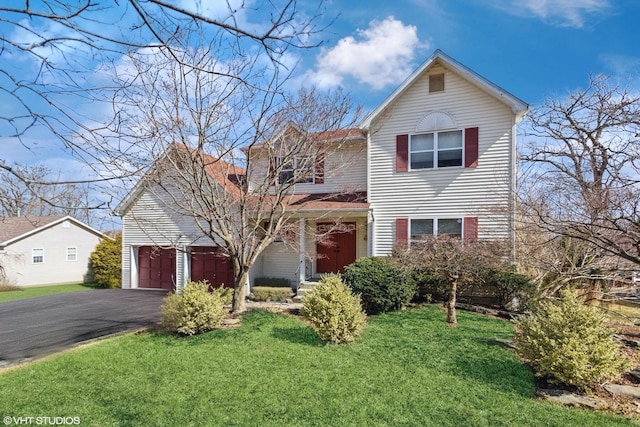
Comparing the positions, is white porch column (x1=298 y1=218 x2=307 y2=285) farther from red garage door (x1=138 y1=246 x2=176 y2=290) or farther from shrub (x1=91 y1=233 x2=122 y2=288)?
shrub (x1=91 y1=233 x2=122 y2=288)

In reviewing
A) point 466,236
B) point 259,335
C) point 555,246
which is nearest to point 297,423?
point 259,335

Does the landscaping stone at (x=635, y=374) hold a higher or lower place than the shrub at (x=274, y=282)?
higher

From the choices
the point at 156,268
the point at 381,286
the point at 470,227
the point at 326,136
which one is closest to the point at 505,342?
the point at 381,286

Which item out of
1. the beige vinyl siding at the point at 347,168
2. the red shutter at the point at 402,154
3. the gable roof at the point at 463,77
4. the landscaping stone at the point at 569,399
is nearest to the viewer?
the landscaping stone at the point at 569,399

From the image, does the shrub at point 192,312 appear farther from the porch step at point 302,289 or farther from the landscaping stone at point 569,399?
the landscaping stone at point 569,399

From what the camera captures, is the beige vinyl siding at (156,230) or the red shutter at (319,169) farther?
the beige vinyl siding at (156,230)

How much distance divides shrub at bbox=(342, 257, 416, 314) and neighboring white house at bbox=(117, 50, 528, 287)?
238cm

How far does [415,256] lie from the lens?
36.3ft

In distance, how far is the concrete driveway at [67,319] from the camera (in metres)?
8.62

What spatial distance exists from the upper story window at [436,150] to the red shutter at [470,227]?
1.99 metres

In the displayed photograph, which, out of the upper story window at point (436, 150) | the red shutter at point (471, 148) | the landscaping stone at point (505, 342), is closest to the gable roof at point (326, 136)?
the upper story window at point (436, 150)

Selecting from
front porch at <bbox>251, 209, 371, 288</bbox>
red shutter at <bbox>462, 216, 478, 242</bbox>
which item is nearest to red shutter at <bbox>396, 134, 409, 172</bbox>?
front porch at <bbox>251, 209, 371, 288</bbox>

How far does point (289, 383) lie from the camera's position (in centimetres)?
575

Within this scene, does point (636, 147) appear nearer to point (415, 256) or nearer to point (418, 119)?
point (415, 256)
